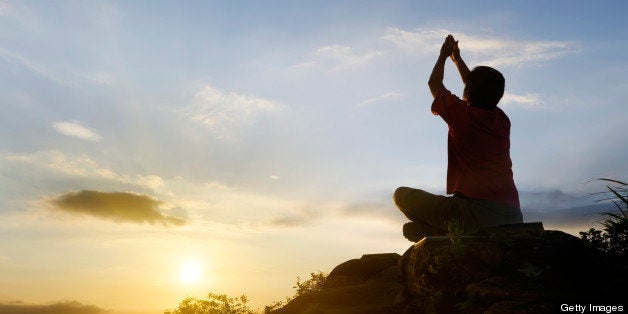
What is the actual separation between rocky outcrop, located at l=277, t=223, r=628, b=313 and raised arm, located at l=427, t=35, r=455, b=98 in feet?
7.71

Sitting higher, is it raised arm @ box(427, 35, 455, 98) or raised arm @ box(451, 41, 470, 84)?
raised arm @ box(451, 41, 470, 84)

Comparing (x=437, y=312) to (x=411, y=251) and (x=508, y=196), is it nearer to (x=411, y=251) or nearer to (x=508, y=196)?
(x=411, y=251)

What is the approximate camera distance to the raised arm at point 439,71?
8.40 metres

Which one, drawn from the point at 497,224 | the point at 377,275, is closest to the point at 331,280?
the point at 377,275

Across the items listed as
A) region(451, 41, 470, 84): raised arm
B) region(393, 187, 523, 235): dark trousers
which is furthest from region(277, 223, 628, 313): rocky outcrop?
region(451, 41, 470, 84): raised arm

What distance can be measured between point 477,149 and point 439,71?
4.69ft

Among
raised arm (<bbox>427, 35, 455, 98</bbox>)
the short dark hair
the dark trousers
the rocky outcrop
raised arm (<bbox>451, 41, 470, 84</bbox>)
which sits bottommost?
the rocky outcrop

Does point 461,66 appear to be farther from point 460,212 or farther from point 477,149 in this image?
point 460,212

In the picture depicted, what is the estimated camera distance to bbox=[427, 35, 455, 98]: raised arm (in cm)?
840

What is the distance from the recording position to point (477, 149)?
8.09 metres

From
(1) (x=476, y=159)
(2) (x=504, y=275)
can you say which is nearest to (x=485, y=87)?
(1) (x=476, y=159)

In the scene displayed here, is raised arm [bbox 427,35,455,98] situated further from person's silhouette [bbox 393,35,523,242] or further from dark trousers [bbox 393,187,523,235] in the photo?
dark trousers [bbox 393,187,523,235]

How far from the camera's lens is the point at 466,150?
320 inches

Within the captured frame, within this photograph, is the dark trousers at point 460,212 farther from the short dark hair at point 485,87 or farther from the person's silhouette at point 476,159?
the short dark hair at point 485,87
